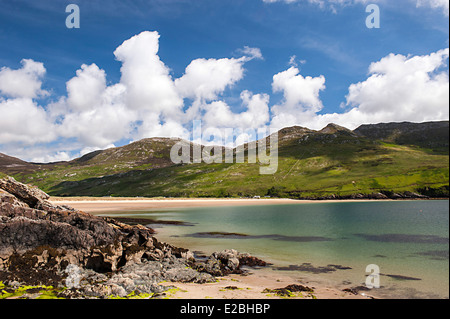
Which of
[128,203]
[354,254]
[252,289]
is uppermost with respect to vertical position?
[252,289]

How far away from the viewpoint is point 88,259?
19672 mm

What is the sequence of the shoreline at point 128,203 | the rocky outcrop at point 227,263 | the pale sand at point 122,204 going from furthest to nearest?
the shoreline at point 128,203 < the pale sand at point 122,204 < the rocky outcrop at point 227,263

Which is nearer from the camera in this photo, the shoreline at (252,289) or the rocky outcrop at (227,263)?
the shoreline at (252,289)

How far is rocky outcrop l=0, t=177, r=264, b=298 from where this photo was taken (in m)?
16.3


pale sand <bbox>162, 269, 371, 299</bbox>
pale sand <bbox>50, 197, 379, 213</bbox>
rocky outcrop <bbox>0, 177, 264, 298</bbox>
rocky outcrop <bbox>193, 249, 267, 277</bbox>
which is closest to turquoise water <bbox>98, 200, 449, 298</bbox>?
pale sand <bbox>162, 269, 371, 299</bbox>

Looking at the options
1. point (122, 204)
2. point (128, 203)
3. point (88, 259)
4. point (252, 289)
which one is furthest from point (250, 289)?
point (128, 203)

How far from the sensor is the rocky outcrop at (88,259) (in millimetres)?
16281

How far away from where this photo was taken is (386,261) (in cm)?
2800

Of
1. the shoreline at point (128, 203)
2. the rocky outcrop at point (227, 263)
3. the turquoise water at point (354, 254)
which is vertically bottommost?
the shoreline at point (128, 203)

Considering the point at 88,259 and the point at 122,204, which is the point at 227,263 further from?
the point at 122,204

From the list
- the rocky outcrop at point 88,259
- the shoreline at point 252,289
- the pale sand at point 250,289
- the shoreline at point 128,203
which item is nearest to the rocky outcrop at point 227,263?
the rocky outcrop at point 88,259

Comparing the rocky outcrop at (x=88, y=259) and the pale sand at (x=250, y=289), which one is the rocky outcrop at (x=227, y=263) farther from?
the pale sand at (x=250, y=289)
